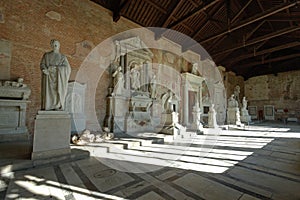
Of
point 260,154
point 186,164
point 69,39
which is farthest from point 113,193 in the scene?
point 69,39

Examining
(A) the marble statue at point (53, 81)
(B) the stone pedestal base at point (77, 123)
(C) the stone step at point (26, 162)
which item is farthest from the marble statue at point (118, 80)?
(C) the stone step at point (26, 162)

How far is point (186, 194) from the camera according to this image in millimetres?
1929

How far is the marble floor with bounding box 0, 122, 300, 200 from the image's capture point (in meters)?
1.91

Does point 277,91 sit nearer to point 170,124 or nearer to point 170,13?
point 170,13

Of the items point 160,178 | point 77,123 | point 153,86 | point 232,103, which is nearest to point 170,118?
point 153,86

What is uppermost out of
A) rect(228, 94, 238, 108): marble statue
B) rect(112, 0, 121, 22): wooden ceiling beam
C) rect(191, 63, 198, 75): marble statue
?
rect(112, 0, 121, 22): wooden ceiling beam

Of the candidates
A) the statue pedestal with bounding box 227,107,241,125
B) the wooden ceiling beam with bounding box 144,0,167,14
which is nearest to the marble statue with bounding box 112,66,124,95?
the wooden ceiling beam with bounding box 144,0,167,14

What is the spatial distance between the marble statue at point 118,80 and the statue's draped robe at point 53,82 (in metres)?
3.19

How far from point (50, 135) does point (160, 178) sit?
209cm

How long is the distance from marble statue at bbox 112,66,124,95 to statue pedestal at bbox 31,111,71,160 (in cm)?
334

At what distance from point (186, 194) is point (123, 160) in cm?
157

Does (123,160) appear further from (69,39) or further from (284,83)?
(284,83)

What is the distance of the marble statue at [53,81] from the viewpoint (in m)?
A: 3.07

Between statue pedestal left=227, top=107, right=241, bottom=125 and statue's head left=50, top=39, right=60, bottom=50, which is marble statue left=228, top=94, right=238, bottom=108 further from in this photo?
statue's head left=50, top=39, right=60, bottom=50
